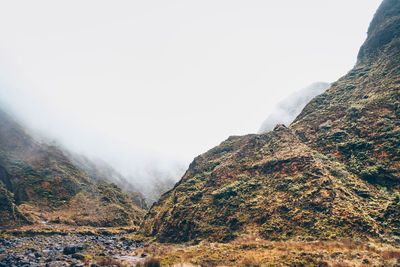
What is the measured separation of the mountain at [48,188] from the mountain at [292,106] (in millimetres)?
100651

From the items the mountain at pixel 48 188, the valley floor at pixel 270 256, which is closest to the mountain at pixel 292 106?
the mountain at pixel 48 188

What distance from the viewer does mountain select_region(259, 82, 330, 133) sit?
129m

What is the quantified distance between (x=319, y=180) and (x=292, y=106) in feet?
435

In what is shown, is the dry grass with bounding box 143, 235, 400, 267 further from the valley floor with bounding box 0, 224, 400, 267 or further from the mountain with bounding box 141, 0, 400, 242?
the mountain with bounding box 141, 0, 400, 242

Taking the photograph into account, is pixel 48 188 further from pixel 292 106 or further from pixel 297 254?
pixel 292 106

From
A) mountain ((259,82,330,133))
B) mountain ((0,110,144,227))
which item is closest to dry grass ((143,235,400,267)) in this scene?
mountain ((0,110,144,227))

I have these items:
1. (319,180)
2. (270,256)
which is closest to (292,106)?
(319,180)

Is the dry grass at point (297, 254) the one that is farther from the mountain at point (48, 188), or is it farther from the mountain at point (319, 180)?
the mountain at point (48, 188)

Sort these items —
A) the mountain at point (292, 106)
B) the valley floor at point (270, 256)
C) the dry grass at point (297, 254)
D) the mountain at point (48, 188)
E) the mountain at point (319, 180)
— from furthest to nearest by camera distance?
1. the mountain at point (292, 106)
2. the mountain at point (48, 188)
3. the mountain at point (319, 180)
4. the valley floor at point (270, 256)
5. the dry grass at point (297, 254)

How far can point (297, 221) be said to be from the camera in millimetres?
19500

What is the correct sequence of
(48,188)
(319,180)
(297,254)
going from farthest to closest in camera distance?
(48,188)
(319,180)
(297,254)

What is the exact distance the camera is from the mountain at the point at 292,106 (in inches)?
5069

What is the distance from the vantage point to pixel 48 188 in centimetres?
5209

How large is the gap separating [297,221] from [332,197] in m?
4.32
